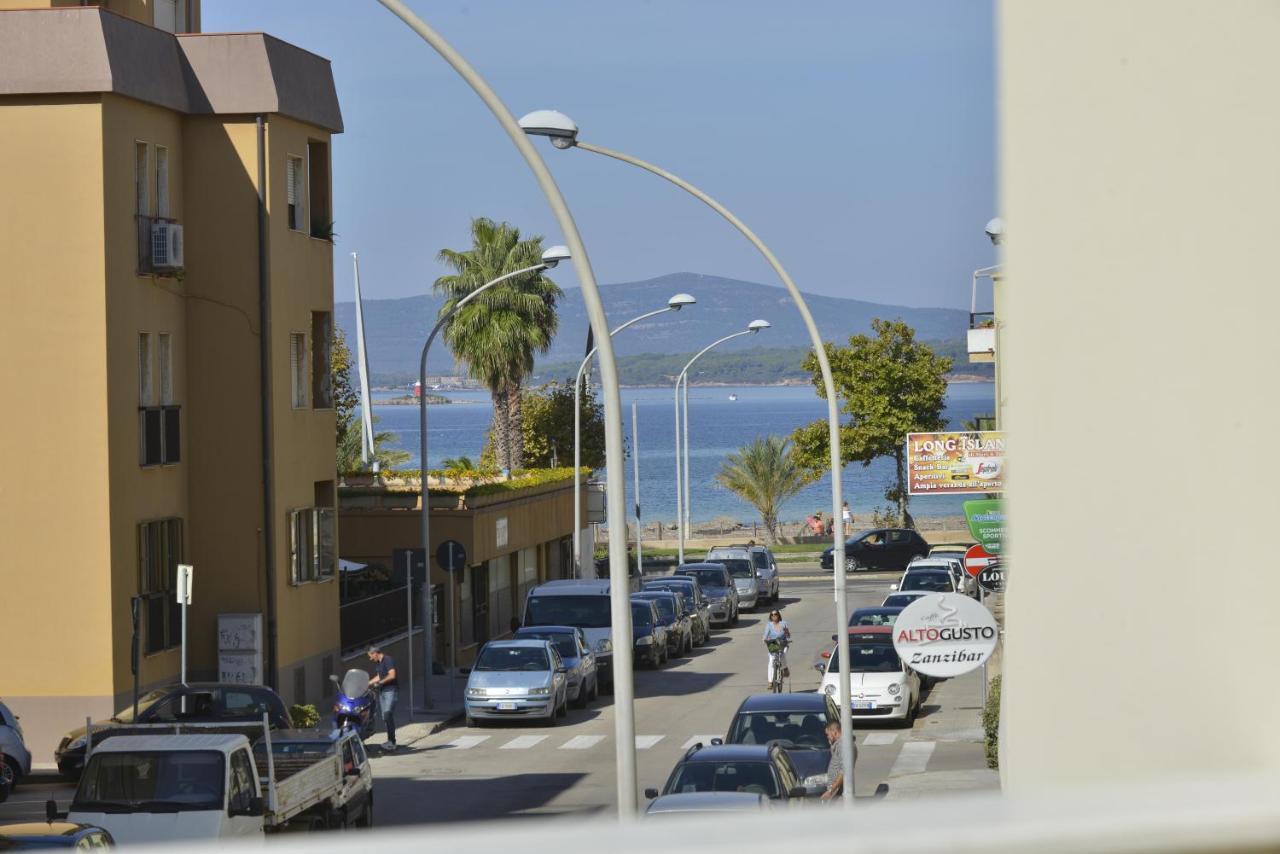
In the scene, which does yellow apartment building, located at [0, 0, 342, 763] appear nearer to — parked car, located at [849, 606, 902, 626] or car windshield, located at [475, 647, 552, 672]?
car windshield, located at [475, 647, 552, 672]

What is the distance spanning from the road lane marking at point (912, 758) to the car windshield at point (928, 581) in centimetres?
1754

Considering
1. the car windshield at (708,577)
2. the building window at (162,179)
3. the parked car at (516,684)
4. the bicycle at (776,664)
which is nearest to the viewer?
the building window at (162,179)

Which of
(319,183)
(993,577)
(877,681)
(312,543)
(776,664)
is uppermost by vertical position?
(319,183)

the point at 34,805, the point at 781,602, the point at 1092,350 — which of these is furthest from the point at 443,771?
the point at 781,602

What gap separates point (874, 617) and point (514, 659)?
908 cm

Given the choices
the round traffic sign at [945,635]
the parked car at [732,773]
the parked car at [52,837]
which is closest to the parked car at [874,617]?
the round traffic sign at [945,635]

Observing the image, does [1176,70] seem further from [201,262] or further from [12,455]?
[201,262]

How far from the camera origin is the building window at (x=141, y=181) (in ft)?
91.7

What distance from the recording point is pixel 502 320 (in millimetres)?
58250

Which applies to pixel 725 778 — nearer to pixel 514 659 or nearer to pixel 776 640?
pixel 776 640

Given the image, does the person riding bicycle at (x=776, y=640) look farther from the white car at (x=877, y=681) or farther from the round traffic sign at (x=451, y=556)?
the round traffic sign at (x=451, y=556)

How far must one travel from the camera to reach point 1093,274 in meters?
2.62

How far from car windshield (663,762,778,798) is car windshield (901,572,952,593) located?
27.8m

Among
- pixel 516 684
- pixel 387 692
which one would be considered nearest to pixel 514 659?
pixel 516 684
